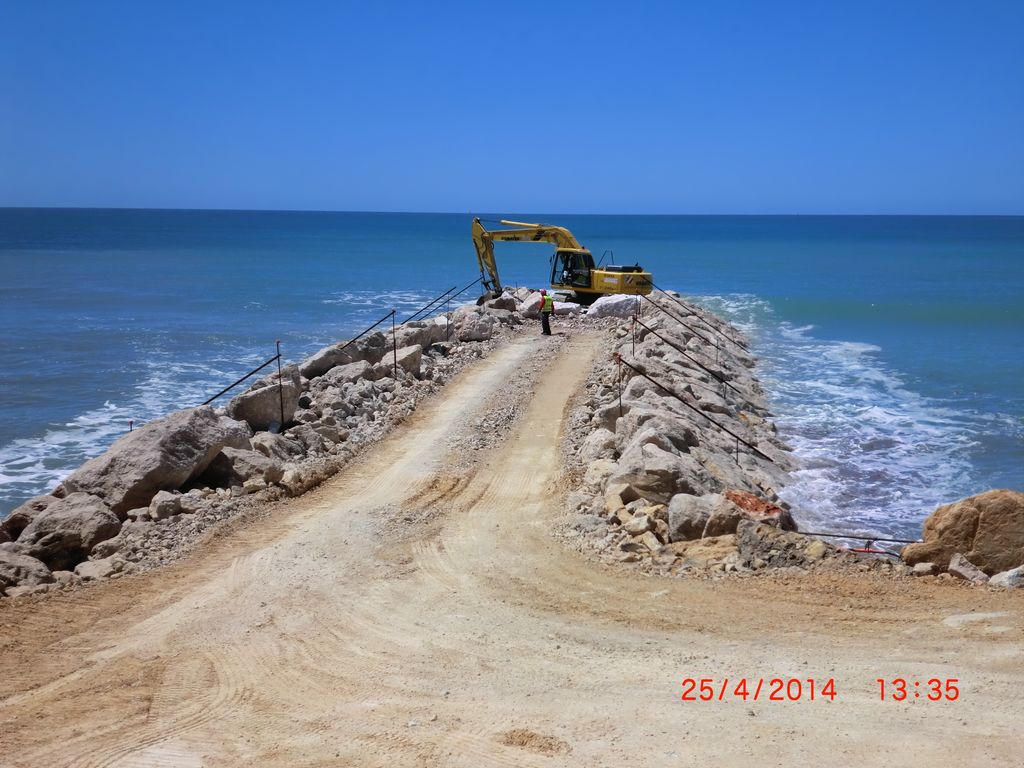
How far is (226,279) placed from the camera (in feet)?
190

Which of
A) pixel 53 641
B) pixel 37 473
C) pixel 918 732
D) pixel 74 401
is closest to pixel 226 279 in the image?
pixel 74 401

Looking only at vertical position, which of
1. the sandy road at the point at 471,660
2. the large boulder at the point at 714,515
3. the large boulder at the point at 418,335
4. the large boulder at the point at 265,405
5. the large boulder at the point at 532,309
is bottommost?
the sandy road at the point at 471,660

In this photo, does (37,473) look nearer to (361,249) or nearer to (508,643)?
(508,643)

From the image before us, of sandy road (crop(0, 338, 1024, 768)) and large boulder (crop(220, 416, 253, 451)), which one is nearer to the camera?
sandy road (crop(0, 338, 1024, 768))

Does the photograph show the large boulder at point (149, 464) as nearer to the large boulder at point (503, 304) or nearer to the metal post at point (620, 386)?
the metal post at point (620, 386)

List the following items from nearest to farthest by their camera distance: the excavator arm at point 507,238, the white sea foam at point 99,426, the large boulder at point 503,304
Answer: the white sea foam at point 99,426
the large boulder at point 503,304
the excavator arm at point 507,238

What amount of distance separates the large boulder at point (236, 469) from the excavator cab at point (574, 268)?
1982 centimetres

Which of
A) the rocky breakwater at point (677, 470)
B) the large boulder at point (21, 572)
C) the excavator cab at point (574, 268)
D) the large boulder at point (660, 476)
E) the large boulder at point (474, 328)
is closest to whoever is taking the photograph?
the large boulder at point (21, 572)

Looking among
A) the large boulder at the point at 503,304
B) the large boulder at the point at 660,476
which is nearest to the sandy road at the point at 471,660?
the large boulder at the point at 660,476

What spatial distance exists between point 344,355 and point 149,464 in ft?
31.3

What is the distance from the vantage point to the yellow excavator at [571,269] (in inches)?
1229
